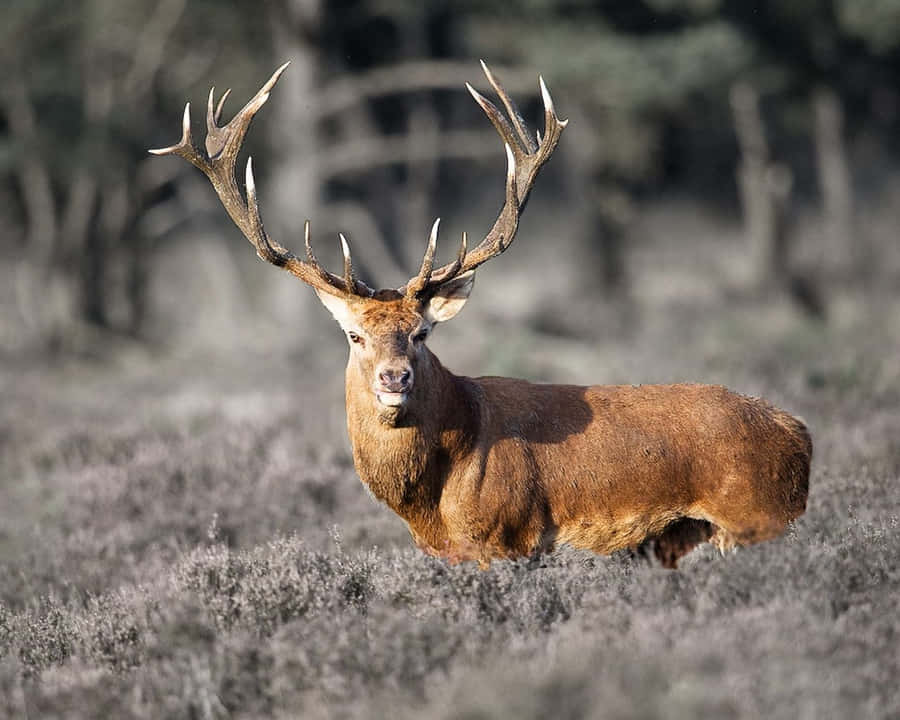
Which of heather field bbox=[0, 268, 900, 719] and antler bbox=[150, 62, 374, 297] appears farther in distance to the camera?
antler bbox=[150, 62, 374, 297]

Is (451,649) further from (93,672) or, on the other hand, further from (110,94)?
(110,94)

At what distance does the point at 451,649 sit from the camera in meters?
4.46

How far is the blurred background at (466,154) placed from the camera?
672 inches

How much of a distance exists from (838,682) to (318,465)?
5.53m

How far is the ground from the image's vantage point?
395 cm

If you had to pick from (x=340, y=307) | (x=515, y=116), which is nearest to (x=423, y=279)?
(x=340, y=307)

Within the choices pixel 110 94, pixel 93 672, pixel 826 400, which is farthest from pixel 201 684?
pixel 110 94

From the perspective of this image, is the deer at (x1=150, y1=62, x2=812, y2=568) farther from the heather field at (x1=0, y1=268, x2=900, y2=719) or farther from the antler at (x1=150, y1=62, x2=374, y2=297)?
the heather field at (x1=0, y1=268, x2=900, y2=719)

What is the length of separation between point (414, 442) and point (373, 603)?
0.89m

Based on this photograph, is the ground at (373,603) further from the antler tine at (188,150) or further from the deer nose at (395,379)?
the antler tine at (188,150)

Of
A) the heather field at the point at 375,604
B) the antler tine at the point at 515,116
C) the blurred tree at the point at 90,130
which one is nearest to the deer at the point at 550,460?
the heather field at the point at 375,604

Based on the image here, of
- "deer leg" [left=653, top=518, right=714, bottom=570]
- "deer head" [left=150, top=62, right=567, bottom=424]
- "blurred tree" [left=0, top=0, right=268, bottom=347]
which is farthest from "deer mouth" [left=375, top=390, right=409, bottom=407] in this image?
"blurred tree" [left=0, top=0, right=268, bottom=347]

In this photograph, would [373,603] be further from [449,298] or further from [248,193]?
[248,193]

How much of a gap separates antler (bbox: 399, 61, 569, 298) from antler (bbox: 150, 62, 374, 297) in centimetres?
34
